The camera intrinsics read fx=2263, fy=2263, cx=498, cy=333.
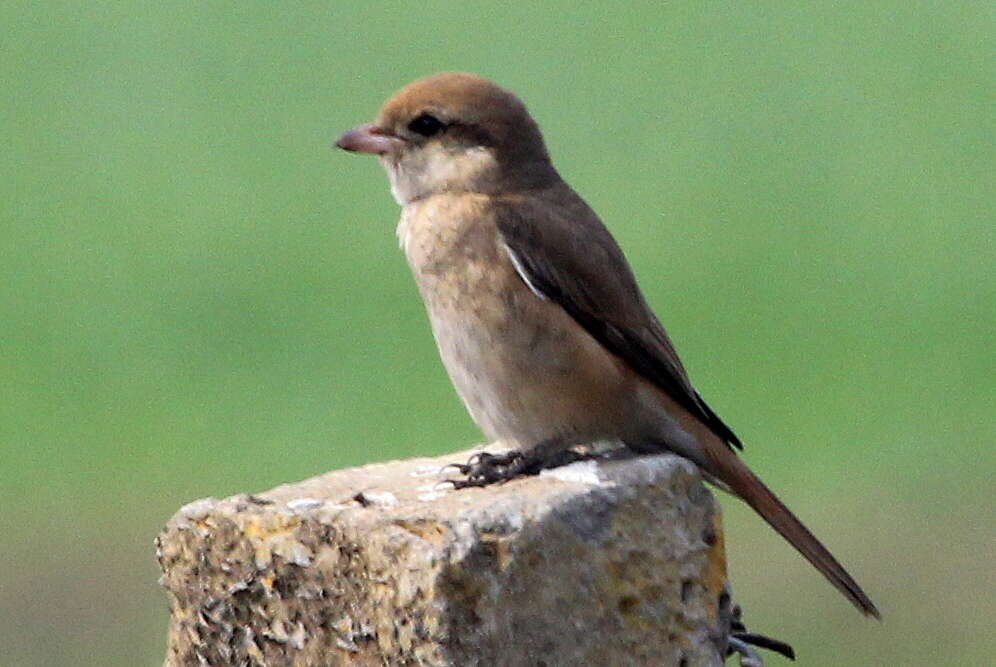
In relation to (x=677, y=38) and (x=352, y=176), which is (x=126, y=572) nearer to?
(x=352, y=176)

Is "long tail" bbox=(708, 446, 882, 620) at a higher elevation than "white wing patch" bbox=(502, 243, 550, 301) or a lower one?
lower

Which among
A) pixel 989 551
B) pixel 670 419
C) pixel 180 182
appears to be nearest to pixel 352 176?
pixel 180 182

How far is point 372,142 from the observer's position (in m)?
5.75

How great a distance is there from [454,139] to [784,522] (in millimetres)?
1358

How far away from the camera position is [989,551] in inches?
419

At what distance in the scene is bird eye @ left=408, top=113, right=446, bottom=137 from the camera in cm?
567

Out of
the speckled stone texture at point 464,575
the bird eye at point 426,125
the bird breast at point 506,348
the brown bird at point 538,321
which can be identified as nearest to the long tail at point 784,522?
the brown bird at point 538,321

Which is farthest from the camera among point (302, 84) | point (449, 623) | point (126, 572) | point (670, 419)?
point (302, 84)

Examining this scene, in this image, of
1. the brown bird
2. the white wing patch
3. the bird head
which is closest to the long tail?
the brown bird

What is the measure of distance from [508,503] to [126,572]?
681 cm

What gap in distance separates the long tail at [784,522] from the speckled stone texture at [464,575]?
800 millimetres

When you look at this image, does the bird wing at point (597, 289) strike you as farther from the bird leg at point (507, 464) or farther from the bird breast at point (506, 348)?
the bird leg at point (507, 464)

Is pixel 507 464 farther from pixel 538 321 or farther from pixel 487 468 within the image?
pixel 538 321

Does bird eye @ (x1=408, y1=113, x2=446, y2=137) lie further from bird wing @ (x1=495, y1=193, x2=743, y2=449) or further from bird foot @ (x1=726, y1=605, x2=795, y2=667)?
bird foot @ (x1=726, y1=605, x2=795, y2=667)
